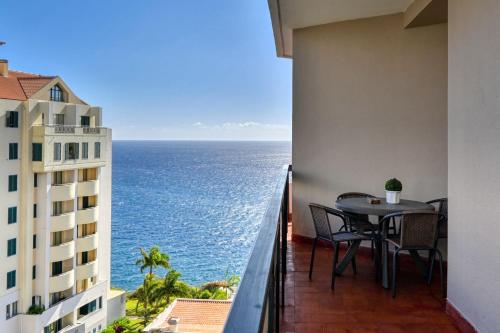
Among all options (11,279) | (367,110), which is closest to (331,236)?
(367,110)

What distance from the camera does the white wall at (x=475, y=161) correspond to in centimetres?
219

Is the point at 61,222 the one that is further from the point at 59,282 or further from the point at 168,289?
the point at 168,289

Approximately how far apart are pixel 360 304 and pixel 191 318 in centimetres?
1588

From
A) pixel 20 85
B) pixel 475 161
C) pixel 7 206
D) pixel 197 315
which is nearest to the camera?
pixel 475 161

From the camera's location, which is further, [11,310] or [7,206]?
[11,310]

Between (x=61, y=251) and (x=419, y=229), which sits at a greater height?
(x=419, y=229)

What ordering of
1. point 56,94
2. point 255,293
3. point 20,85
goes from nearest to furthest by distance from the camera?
point 255,293 < point 20,85 < point 56,94

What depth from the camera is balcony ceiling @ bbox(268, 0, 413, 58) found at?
4320mm

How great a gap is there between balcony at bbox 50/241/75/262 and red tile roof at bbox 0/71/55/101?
27.2 feet

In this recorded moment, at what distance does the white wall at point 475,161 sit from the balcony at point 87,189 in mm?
22991

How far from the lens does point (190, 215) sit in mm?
46844

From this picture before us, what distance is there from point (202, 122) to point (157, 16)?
→ 59.9 ft

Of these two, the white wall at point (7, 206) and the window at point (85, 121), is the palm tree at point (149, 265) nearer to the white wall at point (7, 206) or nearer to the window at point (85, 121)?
the white wall at point (7, 206)

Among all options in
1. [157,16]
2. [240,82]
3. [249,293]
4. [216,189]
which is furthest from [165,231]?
[249,293]
